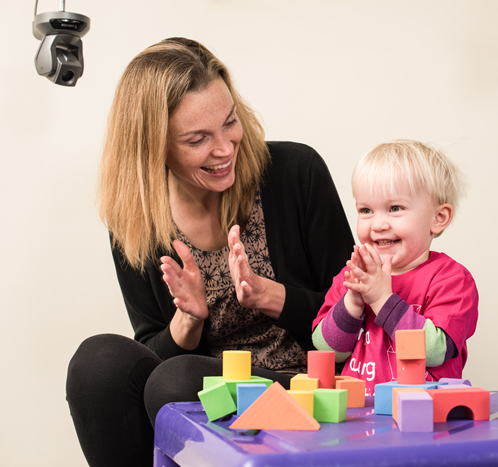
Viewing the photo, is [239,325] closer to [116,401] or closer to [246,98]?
[116,401]

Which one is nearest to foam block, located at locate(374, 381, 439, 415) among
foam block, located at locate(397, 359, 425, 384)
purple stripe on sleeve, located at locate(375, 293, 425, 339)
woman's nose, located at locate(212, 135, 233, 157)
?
foam block, located at locate(397, 359, 425, 384)

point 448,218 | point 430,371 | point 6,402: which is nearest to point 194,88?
point 448,218

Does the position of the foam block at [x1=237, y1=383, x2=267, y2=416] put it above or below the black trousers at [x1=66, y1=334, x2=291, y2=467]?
above

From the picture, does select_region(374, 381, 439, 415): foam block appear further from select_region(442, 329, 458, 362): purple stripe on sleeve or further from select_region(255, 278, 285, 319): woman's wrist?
select_region(255, 278, 285, 319): woman's wrist

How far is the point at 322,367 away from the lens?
75 centimetres

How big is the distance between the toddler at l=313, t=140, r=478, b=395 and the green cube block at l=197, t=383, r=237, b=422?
0.45m

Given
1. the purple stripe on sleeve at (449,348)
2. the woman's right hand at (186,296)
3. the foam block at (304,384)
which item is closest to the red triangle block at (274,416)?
the foam block at (304,384)

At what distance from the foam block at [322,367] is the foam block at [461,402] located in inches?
5.2

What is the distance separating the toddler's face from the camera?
44.9 inches

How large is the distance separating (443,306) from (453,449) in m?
0.55

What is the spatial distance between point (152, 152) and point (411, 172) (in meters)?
0.57

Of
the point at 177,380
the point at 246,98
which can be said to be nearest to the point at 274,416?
the point at 177,380

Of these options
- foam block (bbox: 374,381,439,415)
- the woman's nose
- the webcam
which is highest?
the webcam

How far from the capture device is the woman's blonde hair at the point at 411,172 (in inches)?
45.1
